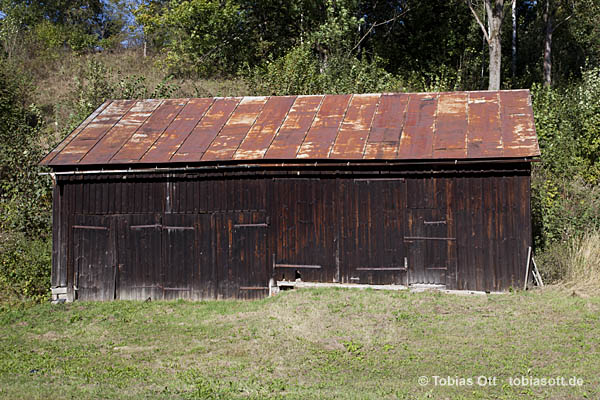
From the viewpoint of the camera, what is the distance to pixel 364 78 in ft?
85.9

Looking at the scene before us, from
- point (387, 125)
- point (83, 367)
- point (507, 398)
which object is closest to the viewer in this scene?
point (507, 398)

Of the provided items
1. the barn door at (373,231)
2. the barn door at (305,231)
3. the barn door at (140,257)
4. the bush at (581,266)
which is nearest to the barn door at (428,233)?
the barn door at (373,231)

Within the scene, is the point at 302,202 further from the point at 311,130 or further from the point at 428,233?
the point at 428,233

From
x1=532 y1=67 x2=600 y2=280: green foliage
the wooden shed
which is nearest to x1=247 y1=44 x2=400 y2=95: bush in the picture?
x1=532 y1=67 x2=600 y2=280: green foliage

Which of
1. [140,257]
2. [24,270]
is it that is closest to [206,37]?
[24,270]

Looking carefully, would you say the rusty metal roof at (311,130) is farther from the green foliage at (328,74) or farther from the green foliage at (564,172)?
the green foliage at (328,74)

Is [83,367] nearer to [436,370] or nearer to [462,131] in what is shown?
[436,370]

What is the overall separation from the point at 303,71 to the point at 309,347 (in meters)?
18.0

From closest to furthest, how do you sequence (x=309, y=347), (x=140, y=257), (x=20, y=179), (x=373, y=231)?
1. (x=309, y=347)
2. (x=373, y=231)
3. (x=140, y=257)
4. (x=20, y=179)

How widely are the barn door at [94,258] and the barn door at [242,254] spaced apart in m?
3.02

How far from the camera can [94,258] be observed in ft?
54.4

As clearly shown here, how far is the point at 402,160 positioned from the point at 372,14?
24.6m

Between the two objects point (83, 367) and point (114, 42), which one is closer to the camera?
point (83, 367)

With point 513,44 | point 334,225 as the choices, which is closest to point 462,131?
point 334,225
